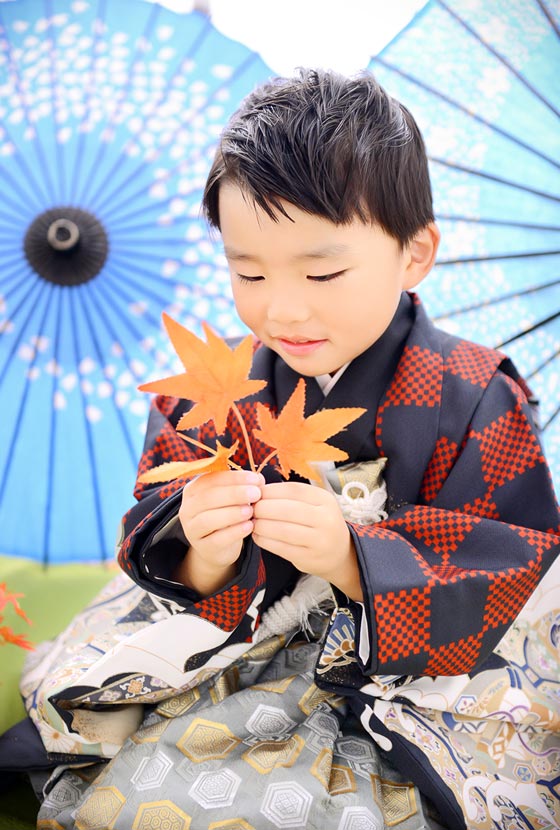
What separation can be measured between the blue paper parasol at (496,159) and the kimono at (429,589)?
21 cm

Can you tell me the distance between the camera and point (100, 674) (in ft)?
3.74

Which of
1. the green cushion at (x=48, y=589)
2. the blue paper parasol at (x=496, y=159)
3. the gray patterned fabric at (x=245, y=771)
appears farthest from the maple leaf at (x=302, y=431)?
the green cushion at (x=48, y=589)

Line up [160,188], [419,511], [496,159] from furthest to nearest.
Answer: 1. [160,188]
2. [496,159]
3. [419,511]

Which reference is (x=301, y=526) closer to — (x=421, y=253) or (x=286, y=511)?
(x=286, y=511)

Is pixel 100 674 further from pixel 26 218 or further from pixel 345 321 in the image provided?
pixel 26 218

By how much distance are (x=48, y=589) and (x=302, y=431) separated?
1.13 metres

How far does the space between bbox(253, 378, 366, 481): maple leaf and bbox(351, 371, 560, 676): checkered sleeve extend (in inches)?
8.8

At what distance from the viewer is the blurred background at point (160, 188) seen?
1.42 m

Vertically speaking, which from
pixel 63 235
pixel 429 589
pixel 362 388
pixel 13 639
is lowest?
pixel 13 639

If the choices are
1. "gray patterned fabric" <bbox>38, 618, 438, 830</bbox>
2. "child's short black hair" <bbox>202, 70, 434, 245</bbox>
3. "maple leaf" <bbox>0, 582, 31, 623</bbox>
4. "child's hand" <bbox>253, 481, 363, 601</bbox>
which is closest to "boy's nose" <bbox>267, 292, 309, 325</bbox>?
"child's short black hair" <bbox>202, 70, 434, 245</bbox>

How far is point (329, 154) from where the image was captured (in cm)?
97

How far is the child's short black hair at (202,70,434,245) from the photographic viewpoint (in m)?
0.96

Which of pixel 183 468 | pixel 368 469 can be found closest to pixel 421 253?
pixel 368 469

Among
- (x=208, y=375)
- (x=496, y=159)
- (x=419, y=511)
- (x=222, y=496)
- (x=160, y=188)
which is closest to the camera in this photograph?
(x=208, y=375)
